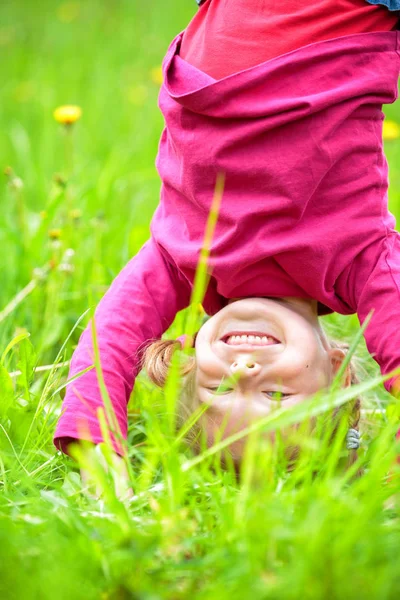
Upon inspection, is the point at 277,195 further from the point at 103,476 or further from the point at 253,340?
the point at 103,476

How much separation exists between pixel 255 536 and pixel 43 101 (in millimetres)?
3557

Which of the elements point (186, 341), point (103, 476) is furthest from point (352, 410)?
point (103, 476)

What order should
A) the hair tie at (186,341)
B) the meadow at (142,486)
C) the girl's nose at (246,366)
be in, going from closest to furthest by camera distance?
the meadow at (142,486)
the hair tie at (186,341)
the girl's nose at (246,366)

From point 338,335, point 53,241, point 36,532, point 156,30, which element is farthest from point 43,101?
point 36,532

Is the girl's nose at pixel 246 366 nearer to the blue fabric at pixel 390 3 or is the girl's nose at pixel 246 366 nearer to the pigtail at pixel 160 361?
the pigtail at pixel 160 361

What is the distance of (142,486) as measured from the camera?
1.28 meters

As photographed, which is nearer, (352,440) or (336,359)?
(352,440)

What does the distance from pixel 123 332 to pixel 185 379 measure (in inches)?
6.2

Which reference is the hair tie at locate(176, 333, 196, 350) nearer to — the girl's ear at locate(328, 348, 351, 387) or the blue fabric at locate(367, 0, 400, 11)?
the girl's ear at locate(328, 348, 351, 387)

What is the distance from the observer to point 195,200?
1610 mm

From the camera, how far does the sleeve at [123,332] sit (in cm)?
158

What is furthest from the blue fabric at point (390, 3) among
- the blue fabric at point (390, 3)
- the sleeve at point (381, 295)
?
the sleeve at point (381, 295)

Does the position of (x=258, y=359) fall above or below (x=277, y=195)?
below

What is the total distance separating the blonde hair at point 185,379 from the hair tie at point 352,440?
0.08 ft
